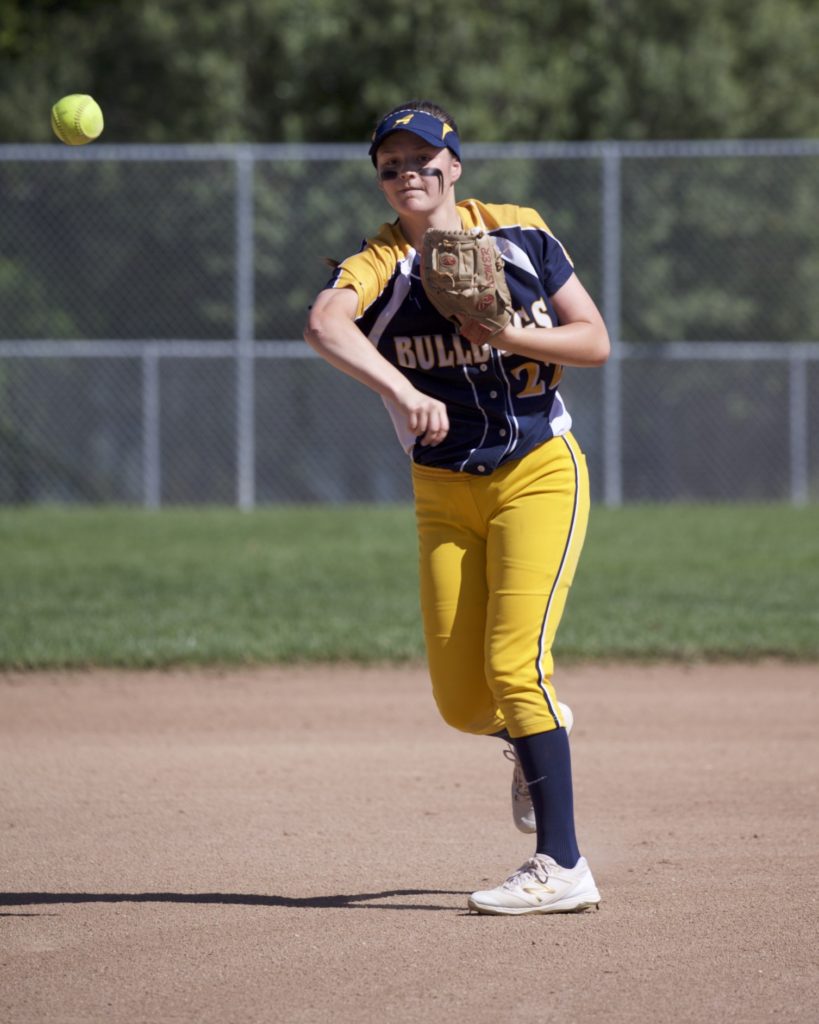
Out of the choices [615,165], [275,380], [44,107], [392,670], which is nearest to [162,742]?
[392,670]

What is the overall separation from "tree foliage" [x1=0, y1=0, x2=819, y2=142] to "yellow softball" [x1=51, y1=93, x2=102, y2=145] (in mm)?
12976

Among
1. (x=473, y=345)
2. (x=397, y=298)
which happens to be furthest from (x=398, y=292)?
(x=473, y=345)

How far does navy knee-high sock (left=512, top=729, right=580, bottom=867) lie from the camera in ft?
12.3

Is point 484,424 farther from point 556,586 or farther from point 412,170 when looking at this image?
point 412,170

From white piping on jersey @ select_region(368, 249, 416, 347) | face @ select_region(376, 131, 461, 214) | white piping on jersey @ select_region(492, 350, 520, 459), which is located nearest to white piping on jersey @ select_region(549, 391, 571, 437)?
white piping on jersey @ select_region(492, 350, 520, 459)

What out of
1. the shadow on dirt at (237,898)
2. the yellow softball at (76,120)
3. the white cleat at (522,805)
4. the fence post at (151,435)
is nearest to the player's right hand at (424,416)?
the white cleat at (522,805)

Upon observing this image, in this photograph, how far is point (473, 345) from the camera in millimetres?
3707

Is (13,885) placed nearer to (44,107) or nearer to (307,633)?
(307,633)

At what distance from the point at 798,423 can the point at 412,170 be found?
1058 cm

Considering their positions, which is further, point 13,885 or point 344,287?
point 13,885

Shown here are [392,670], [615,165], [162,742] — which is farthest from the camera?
[615,165]

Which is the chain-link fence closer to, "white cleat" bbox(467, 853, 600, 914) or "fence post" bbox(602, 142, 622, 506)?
"fence post" bbox(602, 142, 622, 506)

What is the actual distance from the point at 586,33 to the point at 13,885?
16060 millimetres

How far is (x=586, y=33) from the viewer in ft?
60.0
